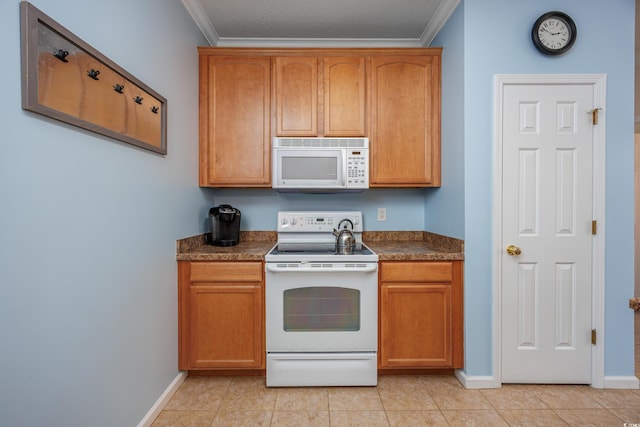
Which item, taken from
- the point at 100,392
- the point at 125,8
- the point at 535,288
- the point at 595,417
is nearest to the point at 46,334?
the point at 100,392

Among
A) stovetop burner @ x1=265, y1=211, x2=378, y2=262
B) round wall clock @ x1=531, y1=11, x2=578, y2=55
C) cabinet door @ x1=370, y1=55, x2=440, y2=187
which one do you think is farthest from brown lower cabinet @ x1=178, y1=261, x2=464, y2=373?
round wall clock @ x1=531, y1=11, x2=578, y2=55

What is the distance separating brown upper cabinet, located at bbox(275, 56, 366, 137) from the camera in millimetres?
2418

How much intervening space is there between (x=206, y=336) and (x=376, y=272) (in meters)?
1.22

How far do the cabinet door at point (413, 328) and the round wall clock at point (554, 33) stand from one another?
5.59ft

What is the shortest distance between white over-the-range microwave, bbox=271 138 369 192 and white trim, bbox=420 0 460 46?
1.03 m

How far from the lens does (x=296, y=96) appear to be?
2.43m

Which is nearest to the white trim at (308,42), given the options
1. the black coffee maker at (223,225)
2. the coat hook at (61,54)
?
the black coffee maker at (223,225)

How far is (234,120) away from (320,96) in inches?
27.5

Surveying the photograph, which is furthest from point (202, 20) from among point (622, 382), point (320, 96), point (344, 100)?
point (622, 382)

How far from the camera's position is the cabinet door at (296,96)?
2416 millimetres

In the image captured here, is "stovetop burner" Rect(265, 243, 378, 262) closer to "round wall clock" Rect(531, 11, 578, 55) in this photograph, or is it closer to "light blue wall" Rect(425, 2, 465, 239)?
"light blue wall" Rect(425, 2, 465, 239)

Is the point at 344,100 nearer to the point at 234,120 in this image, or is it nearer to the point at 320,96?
the point at 320,96

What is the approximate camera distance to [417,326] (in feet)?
6.92

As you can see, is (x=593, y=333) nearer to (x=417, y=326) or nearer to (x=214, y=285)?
(x=417, y=326)
